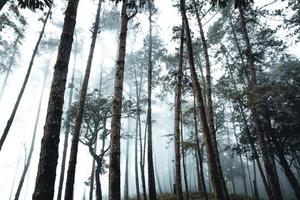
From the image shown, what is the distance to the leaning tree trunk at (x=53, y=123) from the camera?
159 inches

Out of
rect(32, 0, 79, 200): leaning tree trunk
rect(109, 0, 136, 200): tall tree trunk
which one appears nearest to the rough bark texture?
rect(109, 0, 136, 200): tall tree trunk

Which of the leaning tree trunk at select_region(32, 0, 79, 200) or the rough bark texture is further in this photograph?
the rough bark texture

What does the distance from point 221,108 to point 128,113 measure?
9130 mm

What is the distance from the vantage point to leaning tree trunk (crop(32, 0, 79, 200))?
4.05 m

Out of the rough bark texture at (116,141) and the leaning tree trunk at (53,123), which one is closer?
the leaning tree trunk at (53,123)

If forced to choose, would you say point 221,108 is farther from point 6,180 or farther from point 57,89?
point 6,180

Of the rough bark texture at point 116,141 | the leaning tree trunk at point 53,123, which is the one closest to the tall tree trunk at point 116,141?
the rough bark texture at point 116,141

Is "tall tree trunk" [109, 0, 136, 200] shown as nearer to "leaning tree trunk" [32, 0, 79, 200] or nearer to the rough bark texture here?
the rough bark texture

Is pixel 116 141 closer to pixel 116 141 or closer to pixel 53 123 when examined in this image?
pixel 116 141

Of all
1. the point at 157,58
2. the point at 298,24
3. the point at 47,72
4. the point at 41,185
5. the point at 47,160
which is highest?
the point at 47,72

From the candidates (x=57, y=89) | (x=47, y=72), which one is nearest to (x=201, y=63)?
(x=57, y=89)

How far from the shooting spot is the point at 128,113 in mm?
19766

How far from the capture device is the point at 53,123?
4582mm

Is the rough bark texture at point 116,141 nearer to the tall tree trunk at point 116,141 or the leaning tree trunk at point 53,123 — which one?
the tall tree trunk at point 116,141
